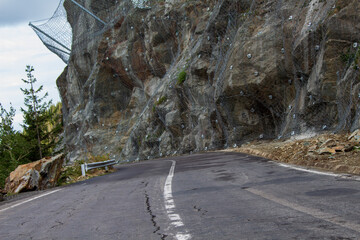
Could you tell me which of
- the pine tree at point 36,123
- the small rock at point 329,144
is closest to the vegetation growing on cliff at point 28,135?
the pine tree at point 36,123

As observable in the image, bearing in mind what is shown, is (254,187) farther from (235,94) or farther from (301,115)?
(235,94)

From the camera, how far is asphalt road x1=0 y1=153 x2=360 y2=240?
14.5 ft

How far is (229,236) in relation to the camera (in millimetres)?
4262

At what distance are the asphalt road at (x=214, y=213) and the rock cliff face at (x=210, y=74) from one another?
8.22 m

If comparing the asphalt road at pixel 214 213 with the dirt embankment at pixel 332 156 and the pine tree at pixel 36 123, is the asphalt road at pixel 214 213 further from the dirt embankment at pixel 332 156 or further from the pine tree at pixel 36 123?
the pine tree at pixel 36 123

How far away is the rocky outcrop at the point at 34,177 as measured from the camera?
49.2 ft

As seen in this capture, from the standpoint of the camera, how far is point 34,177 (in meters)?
15.1

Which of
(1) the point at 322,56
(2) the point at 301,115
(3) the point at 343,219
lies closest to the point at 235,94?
(2) the point at 301,115

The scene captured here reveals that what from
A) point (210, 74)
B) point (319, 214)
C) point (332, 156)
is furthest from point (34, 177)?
point (210, 74)

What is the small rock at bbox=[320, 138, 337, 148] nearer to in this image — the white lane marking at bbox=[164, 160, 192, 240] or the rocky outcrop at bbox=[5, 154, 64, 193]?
the white lane marking at bbox=[164, 160, 192, 240]

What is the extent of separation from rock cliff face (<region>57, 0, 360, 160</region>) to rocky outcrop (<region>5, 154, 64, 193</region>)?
459 inches

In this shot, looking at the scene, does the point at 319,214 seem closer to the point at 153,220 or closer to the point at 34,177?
the point at 153,220

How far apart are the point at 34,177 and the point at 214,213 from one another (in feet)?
36.9

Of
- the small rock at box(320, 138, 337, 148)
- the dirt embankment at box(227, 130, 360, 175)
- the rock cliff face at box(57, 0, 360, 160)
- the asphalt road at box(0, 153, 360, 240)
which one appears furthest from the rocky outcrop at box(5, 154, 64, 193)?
the rock cliff face at box(57, 0, 360, 160)
